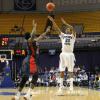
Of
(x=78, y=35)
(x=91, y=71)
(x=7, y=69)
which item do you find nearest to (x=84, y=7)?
(x=78, y=35)

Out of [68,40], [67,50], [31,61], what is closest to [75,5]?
[67,50]

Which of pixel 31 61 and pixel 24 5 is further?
pixel 24 5

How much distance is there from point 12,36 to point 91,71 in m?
5.60

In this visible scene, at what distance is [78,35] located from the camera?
25578mm

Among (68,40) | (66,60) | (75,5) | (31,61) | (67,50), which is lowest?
(66,60)

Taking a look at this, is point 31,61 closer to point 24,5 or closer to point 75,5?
point 24,5

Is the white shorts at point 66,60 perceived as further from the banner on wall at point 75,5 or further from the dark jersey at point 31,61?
the banner on wall at point 75,5

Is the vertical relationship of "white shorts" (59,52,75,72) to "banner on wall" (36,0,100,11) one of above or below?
below

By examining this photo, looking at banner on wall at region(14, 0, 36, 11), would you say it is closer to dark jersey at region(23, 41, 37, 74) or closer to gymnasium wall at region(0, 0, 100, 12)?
gymnasium wall at region(0, 0, 100, 12)

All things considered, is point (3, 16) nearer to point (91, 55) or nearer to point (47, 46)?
point (47, 46)

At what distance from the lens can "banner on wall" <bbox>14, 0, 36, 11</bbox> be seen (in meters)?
28.7

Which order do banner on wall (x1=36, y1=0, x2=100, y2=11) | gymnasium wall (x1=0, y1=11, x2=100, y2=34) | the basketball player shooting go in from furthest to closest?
banner on wall (x1=36, y1=0, x2=100, y2=11) < gymnasium wall (x1=0, y1=11, x2=100, y2=34) < the basketball player shooting

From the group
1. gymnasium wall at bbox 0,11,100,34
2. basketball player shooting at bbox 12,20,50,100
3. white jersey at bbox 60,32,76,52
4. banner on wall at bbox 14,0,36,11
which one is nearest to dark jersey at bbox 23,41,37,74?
basketball player shooting at bbox 12,20,50,100

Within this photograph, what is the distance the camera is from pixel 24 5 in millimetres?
28703
